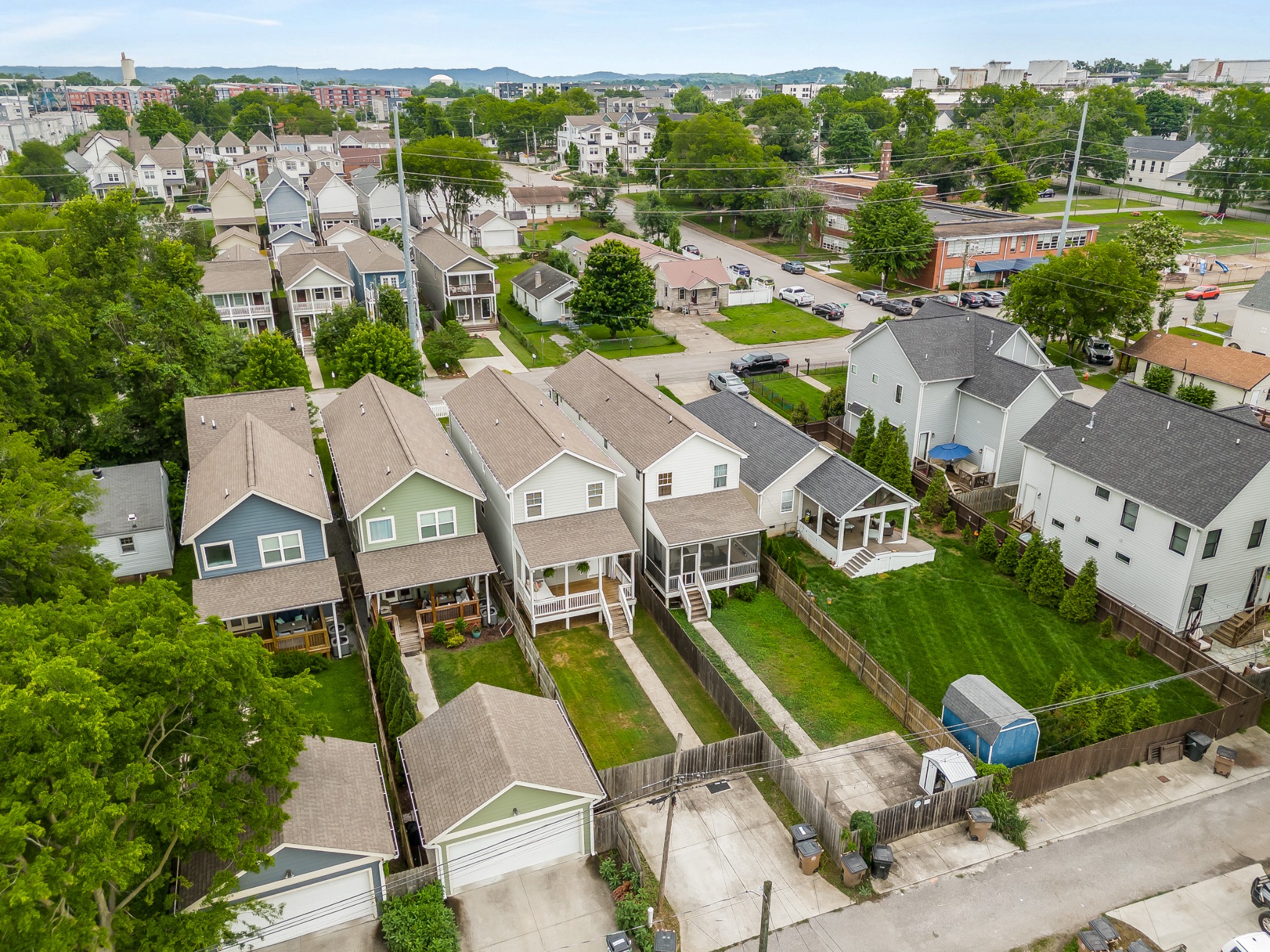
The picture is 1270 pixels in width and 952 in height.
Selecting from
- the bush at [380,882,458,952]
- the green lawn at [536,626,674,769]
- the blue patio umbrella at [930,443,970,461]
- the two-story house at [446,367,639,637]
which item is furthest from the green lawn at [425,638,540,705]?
the blue patio umbrella at [930,443,970,461]

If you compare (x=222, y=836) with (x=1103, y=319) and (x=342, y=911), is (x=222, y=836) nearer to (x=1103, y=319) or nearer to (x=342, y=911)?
(x=342, y=911)


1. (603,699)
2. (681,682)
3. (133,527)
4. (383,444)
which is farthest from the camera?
(383,444)

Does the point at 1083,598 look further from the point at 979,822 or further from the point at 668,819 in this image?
the point at 668,819

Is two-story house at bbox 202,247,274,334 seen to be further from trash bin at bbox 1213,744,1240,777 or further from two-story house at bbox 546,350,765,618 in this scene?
trash bin at bbox 1213,744,1240,777

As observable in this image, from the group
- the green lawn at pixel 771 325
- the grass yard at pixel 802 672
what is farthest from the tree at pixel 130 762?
the green lawn at pixel 771 325

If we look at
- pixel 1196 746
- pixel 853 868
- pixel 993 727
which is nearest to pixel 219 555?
pixel 853 868
